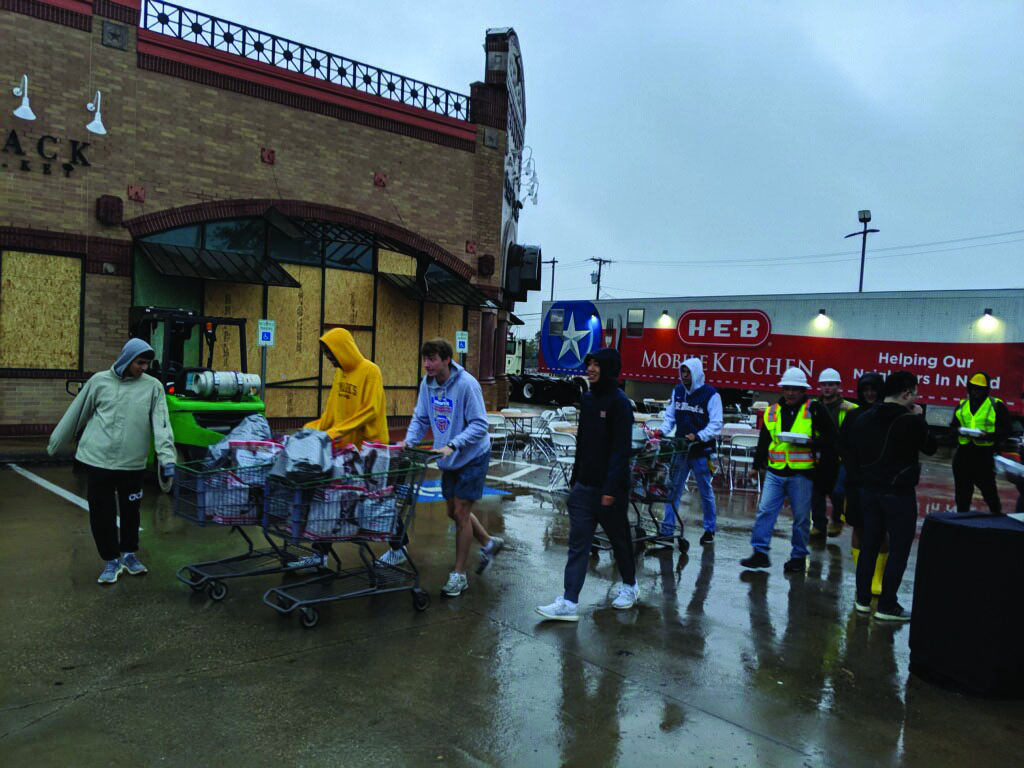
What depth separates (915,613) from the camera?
5.01 m

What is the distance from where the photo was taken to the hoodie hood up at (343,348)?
642 cm

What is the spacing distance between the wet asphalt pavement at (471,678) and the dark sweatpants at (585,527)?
12.6 inches

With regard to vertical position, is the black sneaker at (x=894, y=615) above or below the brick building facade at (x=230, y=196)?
below

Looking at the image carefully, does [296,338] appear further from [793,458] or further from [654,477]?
[793,458]

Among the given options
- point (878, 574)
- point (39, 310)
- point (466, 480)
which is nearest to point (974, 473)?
point (878, 574)

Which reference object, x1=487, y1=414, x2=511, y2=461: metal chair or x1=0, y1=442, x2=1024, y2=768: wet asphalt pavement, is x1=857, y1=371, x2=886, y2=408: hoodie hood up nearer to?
x1=0, y1=442, x2=1024, y2=768: wet asphalt pavement

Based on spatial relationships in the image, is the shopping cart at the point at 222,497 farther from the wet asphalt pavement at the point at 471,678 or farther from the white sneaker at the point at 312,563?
the wet asphalt pavement at the point at 471,678

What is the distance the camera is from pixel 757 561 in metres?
7.55

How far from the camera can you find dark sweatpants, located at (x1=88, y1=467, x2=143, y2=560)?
242 inches

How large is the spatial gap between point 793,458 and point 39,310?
42.8ft

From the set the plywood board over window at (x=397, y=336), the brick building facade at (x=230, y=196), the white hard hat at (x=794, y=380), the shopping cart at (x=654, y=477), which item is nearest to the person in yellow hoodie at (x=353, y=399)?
the shopping cart at (x=654, y=477)

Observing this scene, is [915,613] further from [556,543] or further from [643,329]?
[643,329]

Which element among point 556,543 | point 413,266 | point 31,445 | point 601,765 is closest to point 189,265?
point 31,445

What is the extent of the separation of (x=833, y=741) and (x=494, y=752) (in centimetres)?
169
